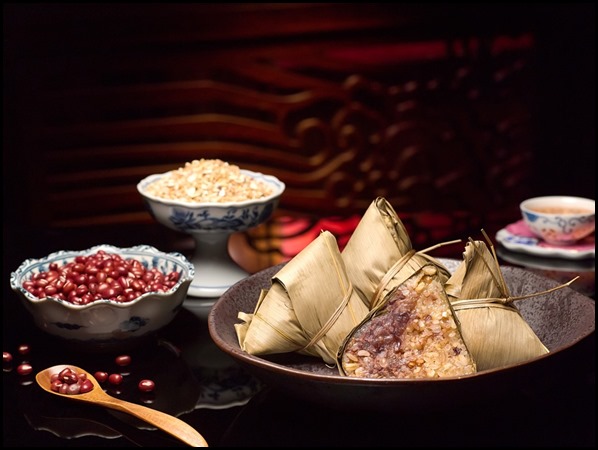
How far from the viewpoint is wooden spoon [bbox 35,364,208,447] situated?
127 cm

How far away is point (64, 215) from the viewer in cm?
379

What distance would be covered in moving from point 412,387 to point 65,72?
2862mm

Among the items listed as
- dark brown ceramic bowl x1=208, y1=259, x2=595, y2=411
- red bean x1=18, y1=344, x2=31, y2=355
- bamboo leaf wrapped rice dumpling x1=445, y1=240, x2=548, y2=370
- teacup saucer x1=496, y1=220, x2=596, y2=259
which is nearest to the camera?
dark brown ceramic bowl x1=208, y1=259, x2=595, y2=411

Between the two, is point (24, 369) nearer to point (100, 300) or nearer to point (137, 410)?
point (100, 300)

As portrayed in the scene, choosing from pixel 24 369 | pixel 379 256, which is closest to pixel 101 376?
pixel 24 369

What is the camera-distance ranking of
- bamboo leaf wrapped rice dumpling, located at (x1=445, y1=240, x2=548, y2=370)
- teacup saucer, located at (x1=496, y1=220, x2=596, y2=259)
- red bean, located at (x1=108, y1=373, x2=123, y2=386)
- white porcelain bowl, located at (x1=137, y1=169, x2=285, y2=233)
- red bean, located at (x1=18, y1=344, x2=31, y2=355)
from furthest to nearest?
teacup saucer, located at (x1=496, y1=220, x2=596, y2=259)
white porcelain bowl, located at (x1=137, y1=169, x2=285, y2=233)
red bean, located at (x1=18, y1=344, x2=31, y2=355)
red bean, located at (x1=108, y1=373, x2=123, y2=386)
bamboo leaf wrapped rice dumpling, located at (x1=445, y1=240, x2=548, y2=370)

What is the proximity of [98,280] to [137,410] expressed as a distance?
0.34 meters

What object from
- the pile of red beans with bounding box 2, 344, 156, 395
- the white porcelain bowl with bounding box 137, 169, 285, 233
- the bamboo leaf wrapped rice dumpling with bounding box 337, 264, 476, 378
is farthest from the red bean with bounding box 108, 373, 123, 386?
the white porcelain bowl with bounding box 137, 169, 285, 233

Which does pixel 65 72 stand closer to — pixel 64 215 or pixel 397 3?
pixel 64 215

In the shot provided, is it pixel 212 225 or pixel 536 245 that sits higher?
pixel 212 225

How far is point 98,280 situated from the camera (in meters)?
1.61

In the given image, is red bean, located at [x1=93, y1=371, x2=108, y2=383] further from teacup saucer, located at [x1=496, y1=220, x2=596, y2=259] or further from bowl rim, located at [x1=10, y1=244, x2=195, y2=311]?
teacup saucer, located at [x1=496, y1=220, x2=596, y2=259]

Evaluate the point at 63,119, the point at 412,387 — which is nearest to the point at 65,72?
the point at 63,119

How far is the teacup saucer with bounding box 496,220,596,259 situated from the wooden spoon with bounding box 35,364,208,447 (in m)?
1.07
